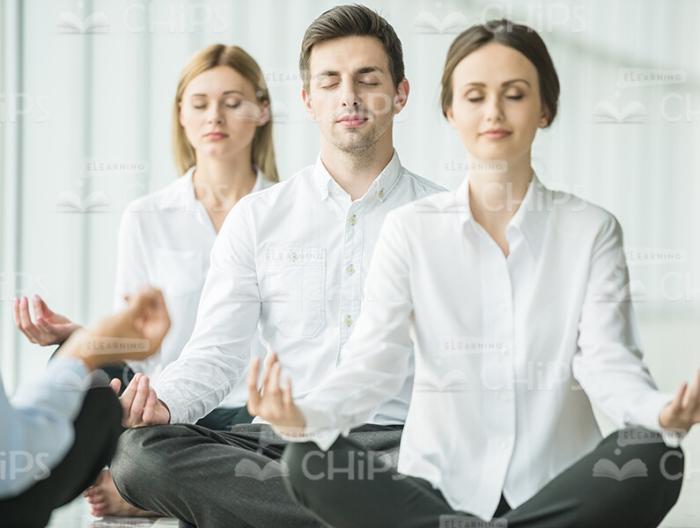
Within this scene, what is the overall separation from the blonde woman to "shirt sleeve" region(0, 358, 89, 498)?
113cm

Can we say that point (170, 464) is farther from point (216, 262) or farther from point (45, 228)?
point (45, 228)

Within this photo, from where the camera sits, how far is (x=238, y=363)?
2.26 m

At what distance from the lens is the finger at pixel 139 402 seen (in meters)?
2.02

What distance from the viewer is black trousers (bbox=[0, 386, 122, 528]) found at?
158 centimetres

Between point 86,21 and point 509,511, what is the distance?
2518 mm

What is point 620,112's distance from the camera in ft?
11.3

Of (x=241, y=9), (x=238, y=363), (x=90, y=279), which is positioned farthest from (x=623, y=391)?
(x=90, y=279)

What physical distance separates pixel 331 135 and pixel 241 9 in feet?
5.50

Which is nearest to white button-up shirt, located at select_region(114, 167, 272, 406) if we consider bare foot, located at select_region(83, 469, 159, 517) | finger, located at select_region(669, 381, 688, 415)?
bare foot, located at select_region(83, 469, 159, 517)

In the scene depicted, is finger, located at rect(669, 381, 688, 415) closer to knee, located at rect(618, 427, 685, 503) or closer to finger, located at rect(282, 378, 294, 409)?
knee, located at rect(618, 427, 685, 503)

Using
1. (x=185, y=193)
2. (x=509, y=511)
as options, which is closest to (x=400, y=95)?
(x=185, y=193)

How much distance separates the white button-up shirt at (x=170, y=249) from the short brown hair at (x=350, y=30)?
0.59m

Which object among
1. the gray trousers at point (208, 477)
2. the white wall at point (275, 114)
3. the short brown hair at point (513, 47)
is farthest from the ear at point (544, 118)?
the white wall at point (275, 114)

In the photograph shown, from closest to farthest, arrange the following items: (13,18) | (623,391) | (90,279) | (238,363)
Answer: (623,391) < (238,363) < (13,18) < (90,279)
